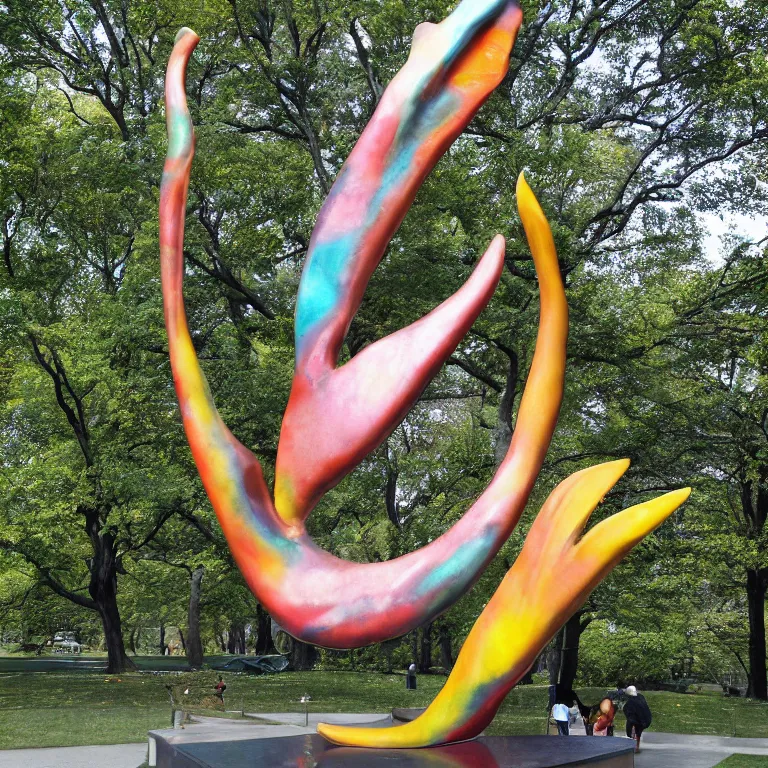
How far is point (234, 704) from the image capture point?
41.9 ft

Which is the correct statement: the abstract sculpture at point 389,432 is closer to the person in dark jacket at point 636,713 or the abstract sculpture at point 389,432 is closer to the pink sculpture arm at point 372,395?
the pink sculpture arm at point 372,395

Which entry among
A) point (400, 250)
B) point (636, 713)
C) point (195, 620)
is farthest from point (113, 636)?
point (636, 713)

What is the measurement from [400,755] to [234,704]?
8.32m

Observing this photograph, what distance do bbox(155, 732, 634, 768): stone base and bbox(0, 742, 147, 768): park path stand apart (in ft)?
15.4

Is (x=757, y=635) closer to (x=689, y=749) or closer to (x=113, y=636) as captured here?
(x=689, y=749)

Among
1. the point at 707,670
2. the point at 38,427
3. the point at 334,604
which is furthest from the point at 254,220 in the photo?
the point at 707,670

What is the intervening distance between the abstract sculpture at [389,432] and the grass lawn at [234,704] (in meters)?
3.41

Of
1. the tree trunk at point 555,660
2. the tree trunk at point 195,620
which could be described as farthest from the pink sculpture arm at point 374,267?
the tree trunk at point 195,620

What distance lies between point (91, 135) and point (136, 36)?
2676 mm

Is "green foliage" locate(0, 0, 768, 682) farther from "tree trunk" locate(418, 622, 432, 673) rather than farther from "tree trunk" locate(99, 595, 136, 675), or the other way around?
"tree trunk" locate(418, 622, 432, 673)

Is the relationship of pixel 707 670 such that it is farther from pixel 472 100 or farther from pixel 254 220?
pixel 472 100

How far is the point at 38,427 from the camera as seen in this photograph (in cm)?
2205

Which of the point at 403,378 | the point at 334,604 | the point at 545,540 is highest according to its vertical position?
the point at 403,378

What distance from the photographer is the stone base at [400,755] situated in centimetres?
489
